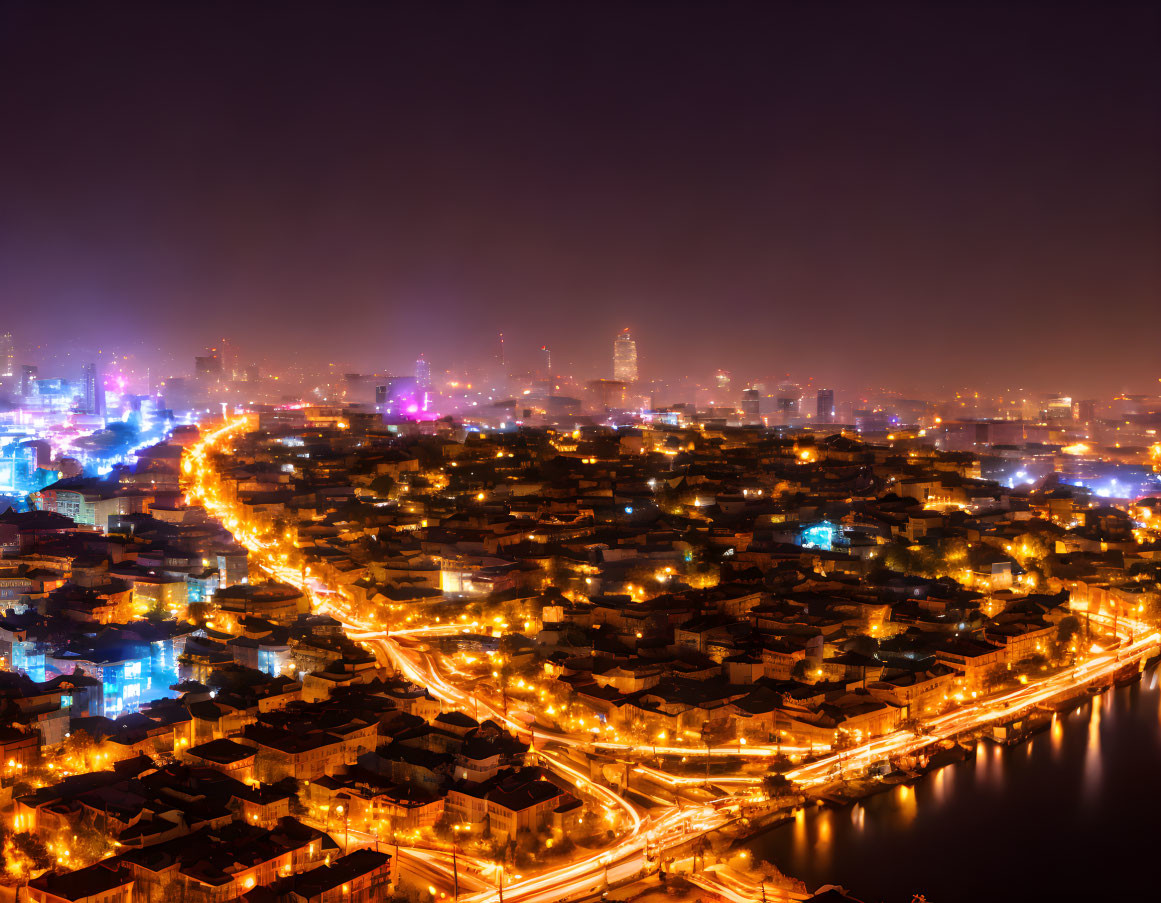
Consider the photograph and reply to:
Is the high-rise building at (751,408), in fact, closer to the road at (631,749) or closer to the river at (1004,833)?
the road at (631,749)

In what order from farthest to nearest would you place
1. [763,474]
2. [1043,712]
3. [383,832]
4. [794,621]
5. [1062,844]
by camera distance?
[763,474] < [794,621] < [1043,712] < [1062,844] < [383,832]

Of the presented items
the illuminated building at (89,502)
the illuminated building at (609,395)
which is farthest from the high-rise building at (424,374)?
the illuminated building at (89,502)

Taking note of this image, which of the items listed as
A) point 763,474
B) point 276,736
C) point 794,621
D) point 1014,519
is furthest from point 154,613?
point 1014,519

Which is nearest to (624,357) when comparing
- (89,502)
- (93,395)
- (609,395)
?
(609,395)

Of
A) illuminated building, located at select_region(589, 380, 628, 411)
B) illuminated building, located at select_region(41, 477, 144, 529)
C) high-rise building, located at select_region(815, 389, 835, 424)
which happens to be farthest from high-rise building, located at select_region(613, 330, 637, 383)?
illuminated building, located at select_region(41, 477, 144, 529)

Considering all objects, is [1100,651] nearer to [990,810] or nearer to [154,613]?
[990,810]

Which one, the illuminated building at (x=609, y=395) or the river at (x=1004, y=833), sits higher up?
the illuminated building at (x=609, y=395)
